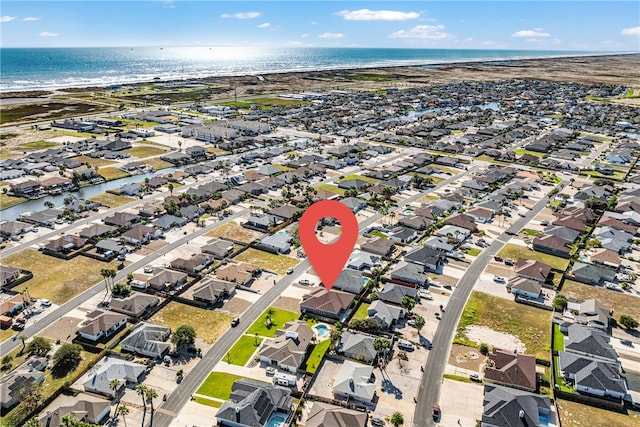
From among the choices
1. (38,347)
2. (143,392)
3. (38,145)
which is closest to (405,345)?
(143,392)

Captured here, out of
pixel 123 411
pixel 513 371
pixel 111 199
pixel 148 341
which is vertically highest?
pixel 111 199

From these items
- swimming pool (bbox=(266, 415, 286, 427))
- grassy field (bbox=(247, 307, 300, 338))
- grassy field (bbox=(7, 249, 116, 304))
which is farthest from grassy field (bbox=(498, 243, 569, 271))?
grassy field (bbox=(7, 249, 116, 304))

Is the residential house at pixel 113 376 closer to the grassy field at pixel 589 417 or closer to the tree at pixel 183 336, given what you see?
the tree at pixel 183 336

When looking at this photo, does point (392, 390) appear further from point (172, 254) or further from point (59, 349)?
point (172, 254)

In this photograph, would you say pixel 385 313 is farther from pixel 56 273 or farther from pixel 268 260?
pixel 56 273

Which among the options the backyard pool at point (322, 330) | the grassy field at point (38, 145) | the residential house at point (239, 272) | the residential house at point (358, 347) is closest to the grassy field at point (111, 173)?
the grassy field at point (38, 145)
